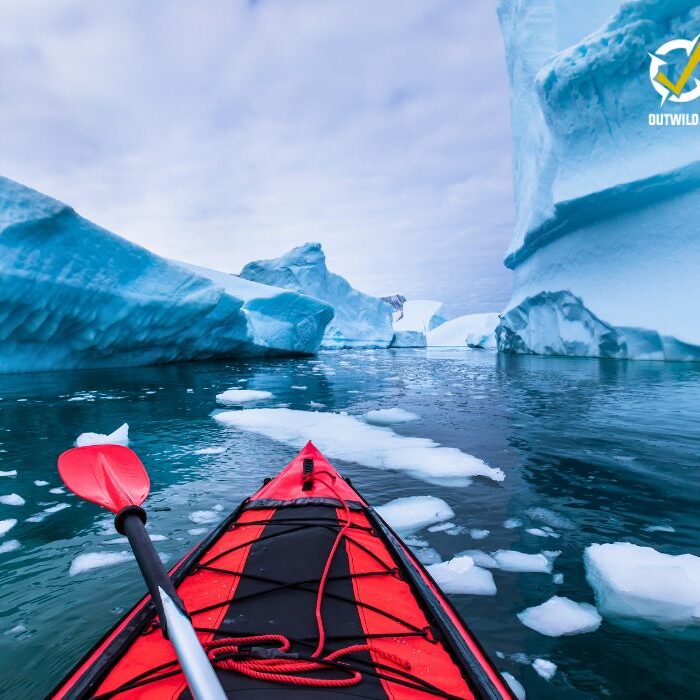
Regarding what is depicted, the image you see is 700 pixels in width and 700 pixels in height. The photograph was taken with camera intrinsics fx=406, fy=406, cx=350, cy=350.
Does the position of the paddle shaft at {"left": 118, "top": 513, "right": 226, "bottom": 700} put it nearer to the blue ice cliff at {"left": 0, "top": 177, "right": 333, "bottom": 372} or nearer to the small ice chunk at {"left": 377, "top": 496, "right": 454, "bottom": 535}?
the small ice chunk at {"left": 377, "top": 496, "right": 454, "bottom": 535}

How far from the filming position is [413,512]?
2754 millimetres

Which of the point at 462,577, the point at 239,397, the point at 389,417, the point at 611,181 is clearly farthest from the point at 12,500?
the point at 611,181

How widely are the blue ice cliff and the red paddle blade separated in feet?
36.0

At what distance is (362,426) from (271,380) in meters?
6.54

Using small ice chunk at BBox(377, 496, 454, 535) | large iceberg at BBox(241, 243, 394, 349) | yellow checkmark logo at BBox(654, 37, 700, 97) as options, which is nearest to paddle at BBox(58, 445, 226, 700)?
small ice chunk at BBox(377, 496, 454, 535)

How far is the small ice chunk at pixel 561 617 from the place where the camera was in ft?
5.49

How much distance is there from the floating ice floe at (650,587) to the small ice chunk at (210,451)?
11.3 feet

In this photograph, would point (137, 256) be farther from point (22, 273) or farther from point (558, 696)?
point (558, 696)

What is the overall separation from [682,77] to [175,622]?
19.6 meters

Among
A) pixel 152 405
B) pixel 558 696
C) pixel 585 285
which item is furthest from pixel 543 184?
pixel 558 696

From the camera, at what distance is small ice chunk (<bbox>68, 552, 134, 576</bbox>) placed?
217cm

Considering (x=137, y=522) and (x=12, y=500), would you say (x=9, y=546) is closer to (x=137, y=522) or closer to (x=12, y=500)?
(x=12, y=500)

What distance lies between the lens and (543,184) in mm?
18641

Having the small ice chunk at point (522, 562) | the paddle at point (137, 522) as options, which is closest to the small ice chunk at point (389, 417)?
the small ice chunk at point (522, 562)
